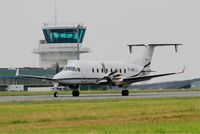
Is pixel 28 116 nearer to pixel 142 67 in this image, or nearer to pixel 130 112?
pixel 130 112

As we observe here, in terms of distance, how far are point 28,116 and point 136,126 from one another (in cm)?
820

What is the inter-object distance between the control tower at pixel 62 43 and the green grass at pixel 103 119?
103 metres

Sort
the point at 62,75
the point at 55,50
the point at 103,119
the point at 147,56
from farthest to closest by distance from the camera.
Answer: the point at 55,50 → the point at 147,56 → the point at 62,75 → the point at 103,119

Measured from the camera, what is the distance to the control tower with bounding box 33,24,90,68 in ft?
498

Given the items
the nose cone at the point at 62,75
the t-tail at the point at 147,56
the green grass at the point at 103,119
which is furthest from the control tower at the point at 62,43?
the green grass at the point at 103,119

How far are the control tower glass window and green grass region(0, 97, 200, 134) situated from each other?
103 metres

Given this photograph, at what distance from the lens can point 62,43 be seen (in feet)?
504

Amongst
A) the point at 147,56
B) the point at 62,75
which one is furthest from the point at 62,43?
the point at 62,75

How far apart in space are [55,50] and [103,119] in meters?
114

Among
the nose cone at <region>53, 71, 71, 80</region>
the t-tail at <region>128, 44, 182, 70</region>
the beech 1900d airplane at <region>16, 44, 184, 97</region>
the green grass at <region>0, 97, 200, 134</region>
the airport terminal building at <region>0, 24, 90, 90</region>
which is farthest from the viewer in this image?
the airport terminal building at <region>0, 24, 90, 90</region>

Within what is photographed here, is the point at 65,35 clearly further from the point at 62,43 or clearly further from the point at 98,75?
the point at 98,75

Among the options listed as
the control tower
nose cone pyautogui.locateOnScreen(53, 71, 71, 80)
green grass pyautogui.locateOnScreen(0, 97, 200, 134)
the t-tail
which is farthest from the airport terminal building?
green grass pyautogui.locateOnScreen(0, 97, 200, 134)

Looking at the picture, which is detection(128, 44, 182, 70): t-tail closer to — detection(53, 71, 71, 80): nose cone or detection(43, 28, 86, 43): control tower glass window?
detection(53, 71, 71, 80): nose cone

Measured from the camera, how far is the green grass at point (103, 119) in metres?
33.3
